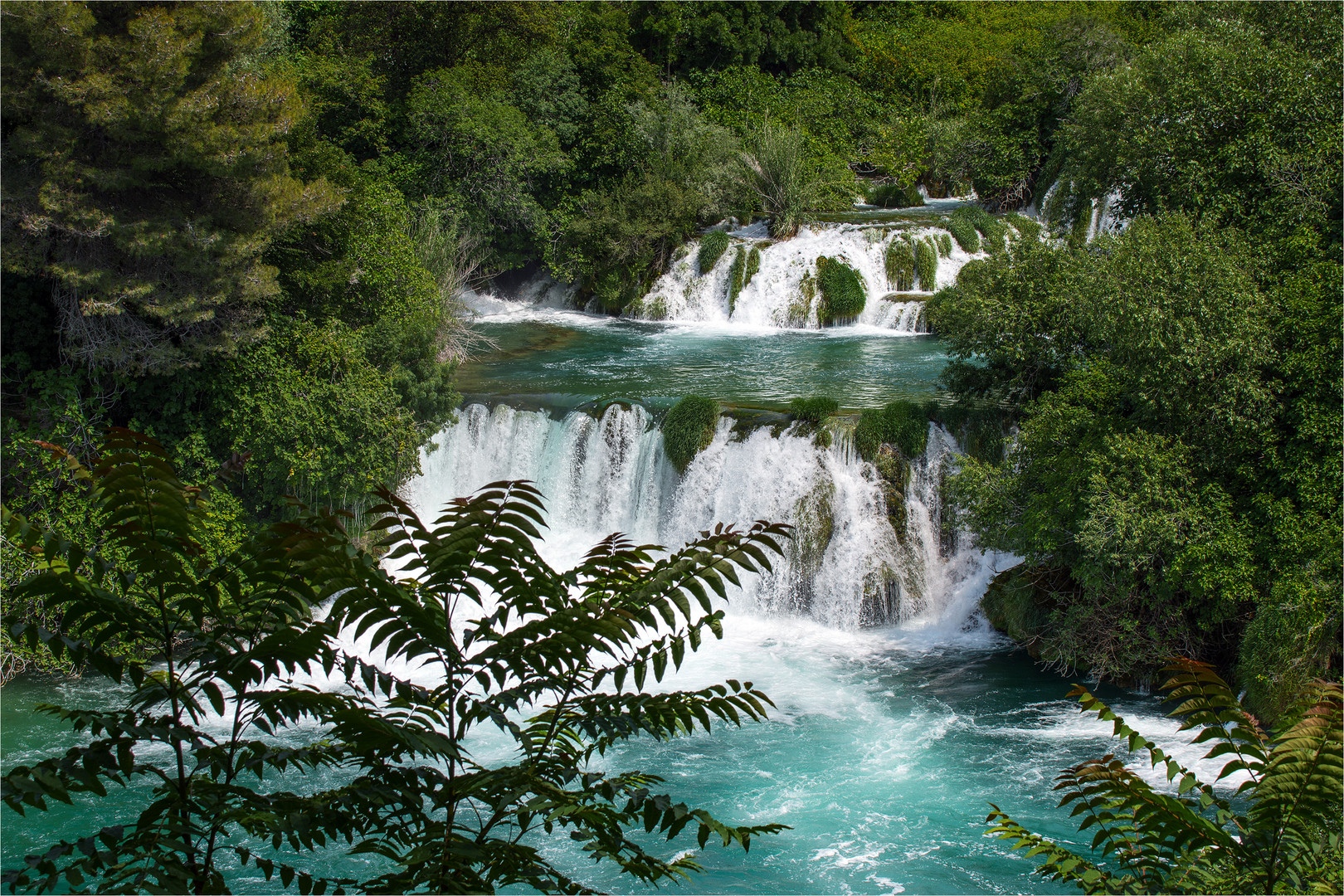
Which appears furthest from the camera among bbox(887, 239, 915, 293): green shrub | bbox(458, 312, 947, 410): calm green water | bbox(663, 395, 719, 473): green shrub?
bbox(887, 239, 915, 293): green shrub

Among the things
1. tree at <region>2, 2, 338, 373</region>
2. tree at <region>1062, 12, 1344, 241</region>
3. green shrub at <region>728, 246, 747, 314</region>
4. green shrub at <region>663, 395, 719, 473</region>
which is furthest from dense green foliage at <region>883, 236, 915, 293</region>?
tree at <region>2, 2, 338, 373</region>

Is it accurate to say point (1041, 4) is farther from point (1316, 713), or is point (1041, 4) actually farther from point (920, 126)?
point (1316, 713)

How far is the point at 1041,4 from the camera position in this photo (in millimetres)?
36938

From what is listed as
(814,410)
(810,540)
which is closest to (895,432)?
(814,410)

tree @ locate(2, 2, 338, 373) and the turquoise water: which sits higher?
tree @ locate(2, 2, 338, 373)

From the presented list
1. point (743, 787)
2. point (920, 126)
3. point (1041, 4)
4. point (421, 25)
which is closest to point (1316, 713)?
point (743, 787)

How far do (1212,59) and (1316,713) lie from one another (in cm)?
1150

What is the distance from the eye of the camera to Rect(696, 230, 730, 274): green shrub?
23.4m

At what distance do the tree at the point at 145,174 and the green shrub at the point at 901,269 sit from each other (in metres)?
13.7

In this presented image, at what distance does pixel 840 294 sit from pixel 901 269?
5.42 feet

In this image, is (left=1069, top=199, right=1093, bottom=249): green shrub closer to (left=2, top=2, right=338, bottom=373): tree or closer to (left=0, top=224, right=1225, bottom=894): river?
(left=0, top=224, right=1225, bottom=894): river

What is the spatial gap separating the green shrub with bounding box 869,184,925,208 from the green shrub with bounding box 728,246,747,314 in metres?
6.27

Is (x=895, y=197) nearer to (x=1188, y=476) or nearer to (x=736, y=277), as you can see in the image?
(x=736, y=277)

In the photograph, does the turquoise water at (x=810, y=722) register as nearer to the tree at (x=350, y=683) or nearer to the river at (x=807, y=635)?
the river at (x=807, y=635)
